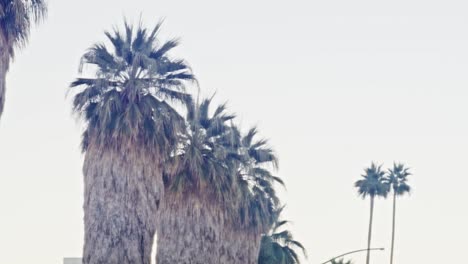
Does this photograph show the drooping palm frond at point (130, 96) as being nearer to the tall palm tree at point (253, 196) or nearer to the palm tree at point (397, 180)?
the tall palm tree at point (253, 196)

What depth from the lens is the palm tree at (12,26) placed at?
2261cm

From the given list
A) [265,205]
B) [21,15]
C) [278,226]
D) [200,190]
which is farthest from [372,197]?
[21,15]

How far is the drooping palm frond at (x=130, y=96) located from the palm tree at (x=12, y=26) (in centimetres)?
771

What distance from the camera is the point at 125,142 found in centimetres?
3139

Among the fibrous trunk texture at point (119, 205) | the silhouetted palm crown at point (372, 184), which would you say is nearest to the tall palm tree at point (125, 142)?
the fibrous trunk texture at point (119, 205)

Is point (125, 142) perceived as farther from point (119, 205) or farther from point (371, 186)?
point (371, 186)

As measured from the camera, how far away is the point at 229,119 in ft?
140

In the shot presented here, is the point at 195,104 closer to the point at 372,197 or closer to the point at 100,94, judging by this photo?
the point at 100,94

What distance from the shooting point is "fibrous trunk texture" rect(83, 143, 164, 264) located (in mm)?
30234

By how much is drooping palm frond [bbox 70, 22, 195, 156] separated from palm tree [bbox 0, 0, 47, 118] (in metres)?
7.71

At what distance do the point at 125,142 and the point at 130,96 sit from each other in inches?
71.4

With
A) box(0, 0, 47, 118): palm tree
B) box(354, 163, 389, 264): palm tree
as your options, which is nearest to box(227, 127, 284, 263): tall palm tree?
box(0, 0, 47, 118): palm tree

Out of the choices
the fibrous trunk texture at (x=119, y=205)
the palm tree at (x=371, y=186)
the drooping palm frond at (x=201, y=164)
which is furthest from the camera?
the palm tree at (x=371, y=186)

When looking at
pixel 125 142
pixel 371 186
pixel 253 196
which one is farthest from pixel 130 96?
pixel 371 186
